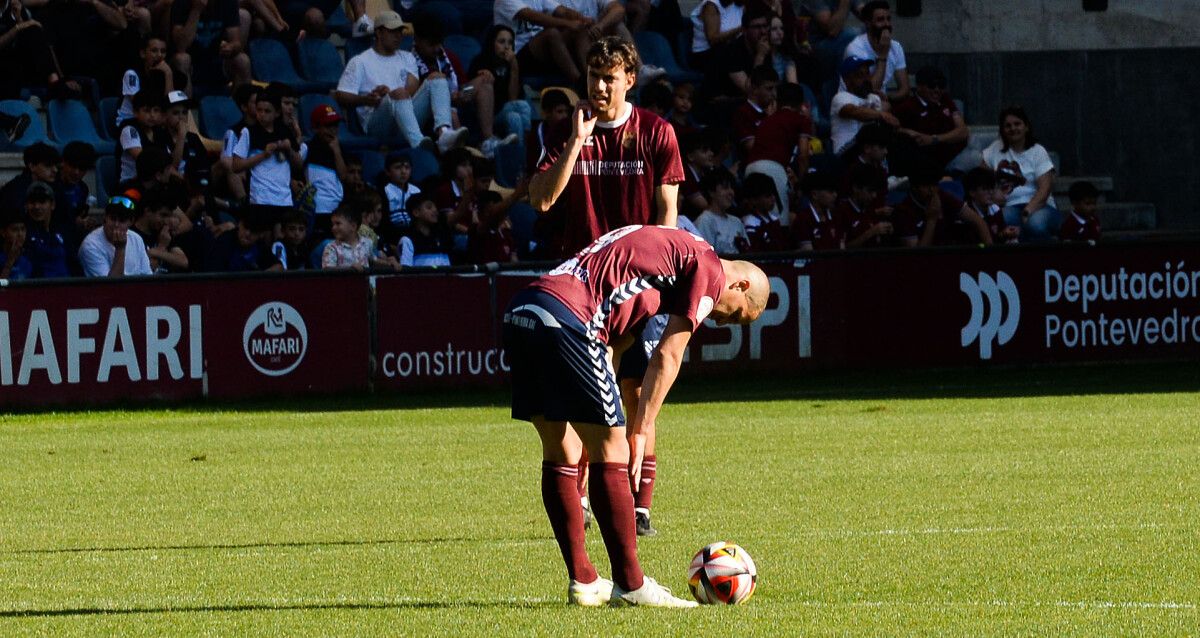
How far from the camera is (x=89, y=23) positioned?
65.4 feet

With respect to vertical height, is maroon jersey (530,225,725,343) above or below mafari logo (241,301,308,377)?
above

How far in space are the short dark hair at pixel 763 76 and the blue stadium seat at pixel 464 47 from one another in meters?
3.39

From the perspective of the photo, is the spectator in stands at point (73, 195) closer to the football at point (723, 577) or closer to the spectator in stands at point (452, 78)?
the spectator in stands at point (452, 78)

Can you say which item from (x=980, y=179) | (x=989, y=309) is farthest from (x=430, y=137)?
(x=989, y=309)


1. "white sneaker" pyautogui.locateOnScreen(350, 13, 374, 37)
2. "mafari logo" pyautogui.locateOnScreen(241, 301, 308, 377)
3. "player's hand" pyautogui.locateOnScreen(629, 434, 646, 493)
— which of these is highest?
"white sneaker" pyautogui.locateOnScreen(350, 13, 374, 37)

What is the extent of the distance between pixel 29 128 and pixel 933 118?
10028mm

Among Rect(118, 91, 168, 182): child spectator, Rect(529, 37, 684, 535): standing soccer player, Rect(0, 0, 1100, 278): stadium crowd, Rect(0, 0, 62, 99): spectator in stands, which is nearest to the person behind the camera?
Rect(529, 37, 684, 535): standing soccer player

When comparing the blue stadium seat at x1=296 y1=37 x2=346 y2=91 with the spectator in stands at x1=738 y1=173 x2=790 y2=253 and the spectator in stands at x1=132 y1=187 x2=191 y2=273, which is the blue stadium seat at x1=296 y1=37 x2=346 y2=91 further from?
the spectator in stands at x1=738 y1=173 x2=790 y2=253

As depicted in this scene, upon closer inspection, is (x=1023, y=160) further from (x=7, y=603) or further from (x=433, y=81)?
(x=7, y=603)

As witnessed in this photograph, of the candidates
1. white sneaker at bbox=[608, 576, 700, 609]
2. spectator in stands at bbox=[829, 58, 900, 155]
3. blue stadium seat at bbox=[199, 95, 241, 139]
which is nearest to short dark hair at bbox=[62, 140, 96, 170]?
blue stadium seat at bbox=[199, 95, 241, 139]

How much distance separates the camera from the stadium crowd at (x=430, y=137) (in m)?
18.1

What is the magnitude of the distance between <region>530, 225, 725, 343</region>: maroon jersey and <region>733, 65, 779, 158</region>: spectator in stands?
47.9ft

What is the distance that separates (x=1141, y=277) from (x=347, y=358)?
25.4 feet

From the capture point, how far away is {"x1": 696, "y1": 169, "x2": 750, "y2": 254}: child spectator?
751 inches
